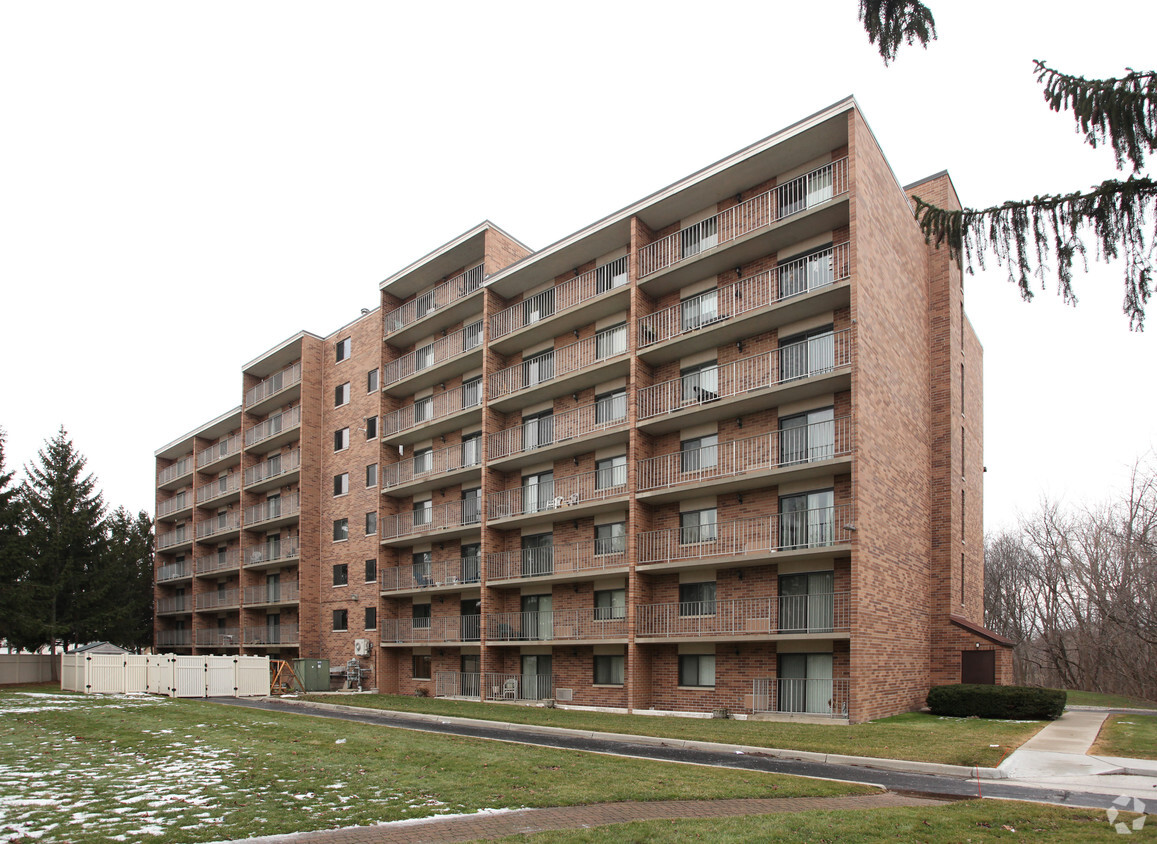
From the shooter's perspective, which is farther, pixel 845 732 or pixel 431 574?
pixel 431 574

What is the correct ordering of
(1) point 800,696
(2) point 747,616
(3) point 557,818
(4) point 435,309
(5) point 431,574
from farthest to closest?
(4) point 435,309 → (5) point 431,574 → (2) point 747,616 → (1) point 800,696 → (3) point 557,818

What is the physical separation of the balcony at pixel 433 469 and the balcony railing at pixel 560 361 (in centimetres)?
312

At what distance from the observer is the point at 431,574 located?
33625 mm

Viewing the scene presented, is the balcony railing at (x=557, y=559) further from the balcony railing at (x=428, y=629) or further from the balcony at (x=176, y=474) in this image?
the balcony at (x=176, y=474)

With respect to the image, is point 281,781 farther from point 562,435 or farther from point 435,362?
point 435,362

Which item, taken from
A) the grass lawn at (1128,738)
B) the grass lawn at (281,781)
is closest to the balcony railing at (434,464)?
the grass lawn at (281,781)

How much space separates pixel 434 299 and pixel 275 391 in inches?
547

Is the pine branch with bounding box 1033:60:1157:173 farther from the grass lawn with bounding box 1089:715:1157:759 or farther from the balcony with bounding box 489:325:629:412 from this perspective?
the balcony with bounding box 489:325:629:412

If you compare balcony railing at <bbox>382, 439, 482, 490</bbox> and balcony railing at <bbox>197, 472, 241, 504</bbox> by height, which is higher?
balcony railing at <bbox>382, 439, 482, 490</bbox>

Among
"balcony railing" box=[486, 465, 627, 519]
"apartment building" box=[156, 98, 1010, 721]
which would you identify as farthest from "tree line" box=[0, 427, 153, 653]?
"balcony railing" box=[486, 465, 627, 519]

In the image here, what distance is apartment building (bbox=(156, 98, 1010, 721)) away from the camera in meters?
21.7

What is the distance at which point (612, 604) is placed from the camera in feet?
87.6

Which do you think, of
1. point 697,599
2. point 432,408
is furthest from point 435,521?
point 697,599

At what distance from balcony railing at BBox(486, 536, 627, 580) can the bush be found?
385 inches
